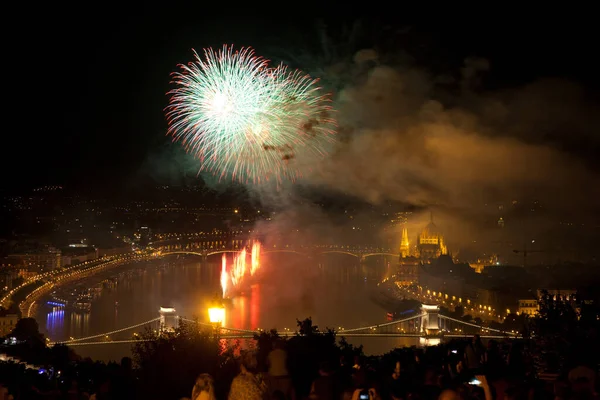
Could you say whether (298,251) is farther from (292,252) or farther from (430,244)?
(430,244)

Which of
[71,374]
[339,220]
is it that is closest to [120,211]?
[339,220]

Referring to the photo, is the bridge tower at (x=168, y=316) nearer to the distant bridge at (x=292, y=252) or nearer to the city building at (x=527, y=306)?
the city building at (x=527, y=306)

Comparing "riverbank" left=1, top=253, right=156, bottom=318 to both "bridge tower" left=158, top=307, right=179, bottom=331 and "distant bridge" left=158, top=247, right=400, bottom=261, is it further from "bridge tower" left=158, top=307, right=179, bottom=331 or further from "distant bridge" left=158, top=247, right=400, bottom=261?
"bridge tower" left=158, top=307, right=179, bottom=331

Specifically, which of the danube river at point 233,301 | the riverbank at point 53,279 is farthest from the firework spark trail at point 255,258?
the riverbank at point 53,279

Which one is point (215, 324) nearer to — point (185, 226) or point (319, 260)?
point (319, 260)

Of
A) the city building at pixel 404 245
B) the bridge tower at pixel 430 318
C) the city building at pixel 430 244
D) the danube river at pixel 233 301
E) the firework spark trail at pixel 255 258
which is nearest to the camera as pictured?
the bridge tower at pixel 430 318
